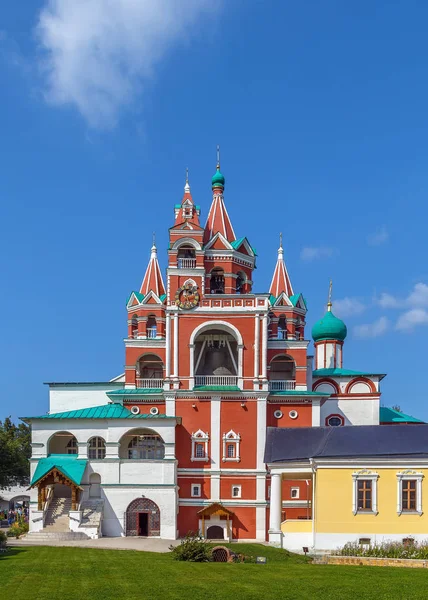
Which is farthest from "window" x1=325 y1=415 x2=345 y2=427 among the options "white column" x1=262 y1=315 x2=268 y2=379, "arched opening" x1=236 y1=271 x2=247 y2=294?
"arched opening" x1=236 y1=271 x2=247 y2=294

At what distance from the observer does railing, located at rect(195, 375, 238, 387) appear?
127ft

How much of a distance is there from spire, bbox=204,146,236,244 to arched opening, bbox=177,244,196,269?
4.18 feet

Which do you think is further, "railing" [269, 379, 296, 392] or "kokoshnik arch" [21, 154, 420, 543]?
"railing" [269, 379, 296, 392]

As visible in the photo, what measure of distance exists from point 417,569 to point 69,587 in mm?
9813

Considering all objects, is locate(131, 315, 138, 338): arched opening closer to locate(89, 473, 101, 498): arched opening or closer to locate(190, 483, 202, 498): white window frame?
locate(89, 473, 101, 498): arched opening

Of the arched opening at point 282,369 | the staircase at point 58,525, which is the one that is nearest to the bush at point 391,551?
the staircase at point 58,525

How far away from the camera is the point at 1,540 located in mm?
26125

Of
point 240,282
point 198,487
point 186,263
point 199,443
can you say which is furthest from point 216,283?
point 198,487

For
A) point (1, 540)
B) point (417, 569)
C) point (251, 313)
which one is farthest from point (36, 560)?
point (251, 313)

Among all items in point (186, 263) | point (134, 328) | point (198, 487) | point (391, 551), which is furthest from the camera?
point (134, 328)

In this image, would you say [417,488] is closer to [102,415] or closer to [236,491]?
[236,491]

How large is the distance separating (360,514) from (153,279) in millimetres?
20086

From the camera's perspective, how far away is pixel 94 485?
36688 mm

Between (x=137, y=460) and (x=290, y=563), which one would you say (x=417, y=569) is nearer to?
(x=290, y=563)
